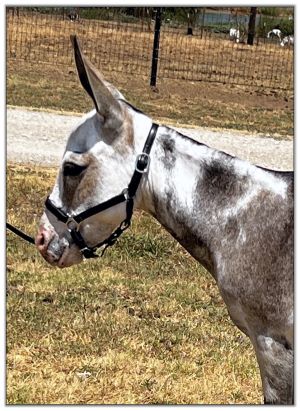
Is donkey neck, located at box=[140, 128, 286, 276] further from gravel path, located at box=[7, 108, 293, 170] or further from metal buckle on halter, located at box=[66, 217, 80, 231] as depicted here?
gravel path, located at box=[7, 108, 293, 170]

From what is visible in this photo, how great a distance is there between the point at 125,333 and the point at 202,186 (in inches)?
92.7

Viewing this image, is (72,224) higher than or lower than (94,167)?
lower

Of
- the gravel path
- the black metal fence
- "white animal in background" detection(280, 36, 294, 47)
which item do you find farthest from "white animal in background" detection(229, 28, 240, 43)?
the gravel path

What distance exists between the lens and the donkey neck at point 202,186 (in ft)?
10.5

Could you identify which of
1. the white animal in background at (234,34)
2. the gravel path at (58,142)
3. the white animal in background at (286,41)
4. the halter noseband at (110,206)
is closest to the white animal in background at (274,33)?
the white animal in background at (286,41)

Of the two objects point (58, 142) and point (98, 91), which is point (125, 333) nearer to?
point (98, 91)

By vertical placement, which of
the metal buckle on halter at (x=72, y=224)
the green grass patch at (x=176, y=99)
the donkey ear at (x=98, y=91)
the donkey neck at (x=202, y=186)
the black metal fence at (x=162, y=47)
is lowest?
the green grass patch at (x=176, y=99)

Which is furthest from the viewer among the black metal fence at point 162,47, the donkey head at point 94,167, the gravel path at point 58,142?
the black metal fence at point 162,47

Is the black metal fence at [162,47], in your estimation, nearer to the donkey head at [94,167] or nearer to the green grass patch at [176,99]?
the green grass patch at [176,99]

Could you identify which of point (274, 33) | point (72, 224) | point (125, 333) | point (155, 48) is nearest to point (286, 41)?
point (274, 33)

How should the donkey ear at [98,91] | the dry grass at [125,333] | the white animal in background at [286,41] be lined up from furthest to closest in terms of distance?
the white animal in background at [286,41], the dry grass at [125,333], the donkey ear at [98,91]

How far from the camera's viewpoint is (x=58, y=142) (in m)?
10.6

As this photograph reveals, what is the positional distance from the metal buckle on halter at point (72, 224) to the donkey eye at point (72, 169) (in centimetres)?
18

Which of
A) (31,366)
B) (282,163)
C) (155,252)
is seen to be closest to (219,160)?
(31,366)
